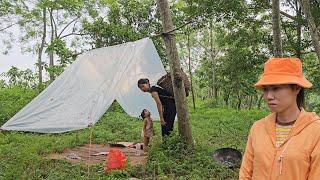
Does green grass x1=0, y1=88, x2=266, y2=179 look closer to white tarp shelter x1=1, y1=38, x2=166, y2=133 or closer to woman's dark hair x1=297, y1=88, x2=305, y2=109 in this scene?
white tarp shelter x1=1, y1=38, x2=166, y2=133

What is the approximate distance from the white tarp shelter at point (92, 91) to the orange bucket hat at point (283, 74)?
16.7 feet

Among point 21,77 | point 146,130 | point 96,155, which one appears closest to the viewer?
point 96,155

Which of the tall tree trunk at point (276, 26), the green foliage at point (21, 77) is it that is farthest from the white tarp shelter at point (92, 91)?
the green foliage at point (21, 77)

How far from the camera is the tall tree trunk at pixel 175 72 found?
23.2 feet

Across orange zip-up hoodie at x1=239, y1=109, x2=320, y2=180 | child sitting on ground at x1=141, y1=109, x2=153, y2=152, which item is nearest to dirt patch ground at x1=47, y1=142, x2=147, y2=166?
child sitting on ground at x1=141, y1=109, x2=153, y2=152

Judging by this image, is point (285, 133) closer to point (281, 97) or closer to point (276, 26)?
point (281, 97)

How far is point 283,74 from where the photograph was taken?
2.15 m

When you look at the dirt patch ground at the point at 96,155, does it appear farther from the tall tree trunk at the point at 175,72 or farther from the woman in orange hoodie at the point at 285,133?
the woman in orange hoodie at the point at 285,133

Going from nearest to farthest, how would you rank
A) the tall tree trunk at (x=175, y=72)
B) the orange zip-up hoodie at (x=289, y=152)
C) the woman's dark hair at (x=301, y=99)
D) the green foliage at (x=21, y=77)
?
the orange zip-up hoodie at (x=289, y=152), the woman's dark hair at (x=301, y=99), the tall tree trunk at (x=175, y=72), the green foliage at (x=21, y=77)

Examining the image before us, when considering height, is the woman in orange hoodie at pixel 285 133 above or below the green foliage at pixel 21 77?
below

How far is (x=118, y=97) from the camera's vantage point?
26.1ft

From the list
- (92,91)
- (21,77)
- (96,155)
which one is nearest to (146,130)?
(96,155)

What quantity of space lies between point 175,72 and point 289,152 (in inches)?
200

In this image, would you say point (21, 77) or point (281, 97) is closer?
point (281, 97)
